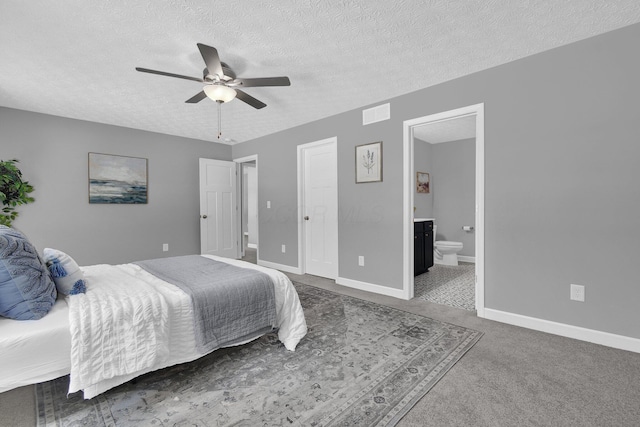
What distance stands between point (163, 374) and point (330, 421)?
1147mm

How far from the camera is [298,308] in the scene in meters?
2.27

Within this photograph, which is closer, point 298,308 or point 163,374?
point 163,374

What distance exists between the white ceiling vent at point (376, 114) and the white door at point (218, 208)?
318 centimetres

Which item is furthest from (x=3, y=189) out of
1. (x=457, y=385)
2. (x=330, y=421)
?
(x=457, y=385)

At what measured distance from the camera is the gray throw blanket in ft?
6.05

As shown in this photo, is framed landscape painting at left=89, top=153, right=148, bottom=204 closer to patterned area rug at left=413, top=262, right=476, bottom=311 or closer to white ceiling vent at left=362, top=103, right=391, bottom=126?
white ceiling vent at left=362, top=103, right=391, bottom=126

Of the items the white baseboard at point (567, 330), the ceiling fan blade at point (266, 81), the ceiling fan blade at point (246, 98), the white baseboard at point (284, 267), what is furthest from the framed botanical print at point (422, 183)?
the ceiling fan blade at point (266, 81)

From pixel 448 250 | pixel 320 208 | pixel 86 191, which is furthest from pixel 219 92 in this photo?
pixel 448 250

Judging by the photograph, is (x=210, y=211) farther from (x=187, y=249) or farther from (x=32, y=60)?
(x=32, y=60)

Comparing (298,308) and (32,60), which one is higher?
(32,60)

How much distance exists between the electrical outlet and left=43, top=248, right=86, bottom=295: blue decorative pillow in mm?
3595

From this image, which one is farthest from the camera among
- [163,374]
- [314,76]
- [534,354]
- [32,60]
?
[314,76]

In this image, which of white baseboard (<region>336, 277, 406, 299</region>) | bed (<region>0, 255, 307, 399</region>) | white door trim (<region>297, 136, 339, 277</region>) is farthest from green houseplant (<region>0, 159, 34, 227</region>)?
white baseboard (<region>336, 277, 406, 299</region>)

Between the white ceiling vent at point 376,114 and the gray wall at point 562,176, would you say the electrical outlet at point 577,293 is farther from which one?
the white ceiling vent at point 376,114
